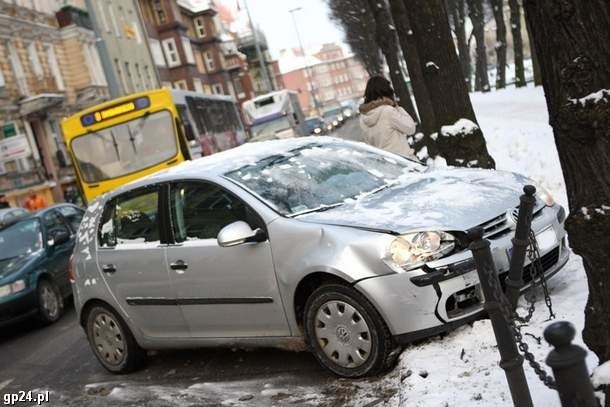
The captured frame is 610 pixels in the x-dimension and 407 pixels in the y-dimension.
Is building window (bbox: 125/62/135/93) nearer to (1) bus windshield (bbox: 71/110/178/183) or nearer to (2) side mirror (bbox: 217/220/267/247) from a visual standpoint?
(1) bus windshield (bbox: 71/110/178/183)

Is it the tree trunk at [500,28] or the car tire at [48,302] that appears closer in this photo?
→ the car tire at [48,302]

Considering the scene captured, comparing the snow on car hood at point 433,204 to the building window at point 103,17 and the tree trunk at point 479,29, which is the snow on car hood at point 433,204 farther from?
the building window at point 103,17

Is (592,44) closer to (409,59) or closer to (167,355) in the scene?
(167,355)

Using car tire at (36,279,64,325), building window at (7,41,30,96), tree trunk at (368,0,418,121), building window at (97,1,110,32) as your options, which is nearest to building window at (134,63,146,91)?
building window at (97,1,110,32)

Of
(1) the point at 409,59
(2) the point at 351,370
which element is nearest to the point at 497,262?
(2) the point at 351,370

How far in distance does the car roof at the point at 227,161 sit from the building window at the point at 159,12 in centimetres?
6494

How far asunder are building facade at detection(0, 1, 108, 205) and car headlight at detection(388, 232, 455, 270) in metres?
27.6

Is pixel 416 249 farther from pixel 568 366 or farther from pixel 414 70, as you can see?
pixel 414 70

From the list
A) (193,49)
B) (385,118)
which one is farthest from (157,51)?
(385,118)

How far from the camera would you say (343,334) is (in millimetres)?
5332

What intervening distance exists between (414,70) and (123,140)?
624 cm

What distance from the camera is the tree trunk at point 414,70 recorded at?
13062 millimetres

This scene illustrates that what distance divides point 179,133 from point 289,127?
59.2 ft

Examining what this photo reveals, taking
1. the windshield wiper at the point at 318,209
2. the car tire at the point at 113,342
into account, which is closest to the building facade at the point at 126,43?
the car tire at the point at 113,342
